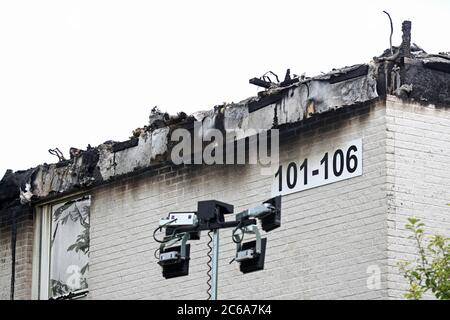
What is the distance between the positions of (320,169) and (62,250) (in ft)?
17.5

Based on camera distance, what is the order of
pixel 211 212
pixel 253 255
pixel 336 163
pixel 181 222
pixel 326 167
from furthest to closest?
pixel 326 167 → pixel 336 163 → pixel 181 222 → pixel 211 212 → pixel 253 255

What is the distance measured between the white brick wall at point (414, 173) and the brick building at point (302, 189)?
1 cm

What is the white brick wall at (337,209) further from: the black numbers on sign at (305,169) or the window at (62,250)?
the window at (62,250)

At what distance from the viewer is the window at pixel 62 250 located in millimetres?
21906

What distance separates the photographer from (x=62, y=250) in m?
22.3

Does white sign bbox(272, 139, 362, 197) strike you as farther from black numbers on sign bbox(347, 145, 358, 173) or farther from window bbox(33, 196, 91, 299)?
window bbox(33, 196, 91, 299)

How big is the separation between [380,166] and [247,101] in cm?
263

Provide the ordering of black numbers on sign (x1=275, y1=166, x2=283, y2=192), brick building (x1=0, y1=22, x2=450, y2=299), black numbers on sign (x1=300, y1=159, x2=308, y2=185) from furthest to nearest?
black numbers on sign (x1=275, y1=166, x2=283, y2=192) → black numbers on sign (x1=300, y1=159, x2=308, y2=185) → brick building (x1=0, y1=22, x2=450, y2=299)

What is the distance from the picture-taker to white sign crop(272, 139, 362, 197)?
715 inches

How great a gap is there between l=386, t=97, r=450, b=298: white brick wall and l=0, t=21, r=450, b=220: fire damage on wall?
9.2 inches

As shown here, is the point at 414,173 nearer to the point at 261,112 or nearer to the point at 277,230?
the point at 277,230

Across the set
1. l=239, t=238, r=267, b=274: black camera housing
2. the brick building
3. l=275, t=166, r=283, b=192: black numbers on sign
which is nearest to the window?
the brick building

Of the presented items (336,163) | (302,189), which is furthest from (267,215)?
(302,189)
